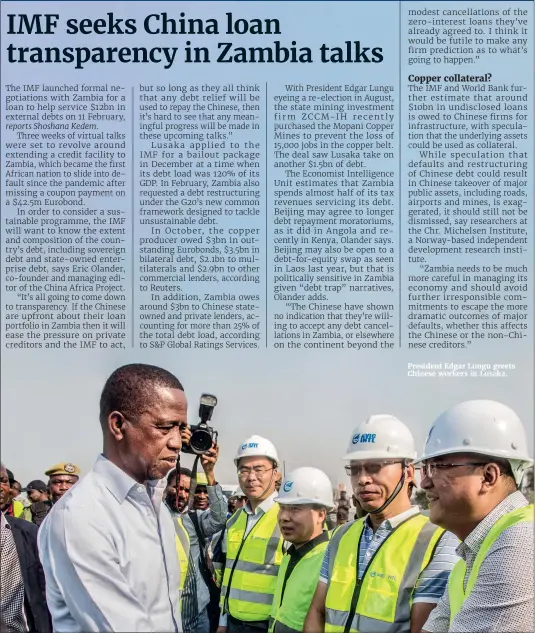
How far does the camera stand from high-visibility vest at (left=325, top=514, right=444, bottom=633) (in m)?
3.20

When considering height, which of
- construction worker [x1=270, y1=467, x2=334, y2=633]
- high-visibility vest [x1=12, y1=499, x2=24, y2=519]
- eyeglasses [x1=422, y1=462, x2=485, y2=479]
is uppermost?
eyeglasses [x1=422, y1=462, x2=485, y2=479]

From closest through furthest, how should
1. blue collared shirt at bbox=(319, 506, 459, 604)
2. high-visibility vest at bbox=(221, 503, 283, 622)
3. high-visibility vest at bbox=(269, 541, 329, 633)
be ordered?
blue collared shirt at bbox=(319, 506, 459, 604)
high-visibility vest at bbox=(269, 541, 329, 633)
high-visibility vest at bbox=(221, 503, 283, 622)

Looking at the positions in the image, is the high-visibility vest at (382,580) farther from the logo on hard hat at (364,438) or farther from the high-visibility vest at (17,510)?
the high-visibility vest at (17,510)

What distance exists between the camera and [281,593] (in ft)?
13.7

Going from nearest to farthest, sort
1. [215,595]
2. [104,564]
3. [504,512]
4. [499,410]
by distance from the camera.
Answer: [104,564] < [504,512] < [499,410] < [215,595]

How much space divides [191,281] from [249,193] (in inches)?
22.8

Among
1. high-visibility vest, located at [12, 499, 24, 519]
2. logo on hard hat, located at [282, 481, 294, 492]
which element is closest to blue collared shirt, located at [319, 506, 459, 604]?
logo on hard hat, located at [282, 481, 294, 492]

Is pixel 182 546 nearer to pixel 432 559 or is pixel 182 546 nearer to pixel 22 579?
pixel 22 579

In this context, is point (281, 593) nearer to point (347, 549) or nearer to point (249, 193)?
point (347, 549)

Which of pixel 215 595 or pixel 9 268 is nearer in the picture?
pixel 9 268

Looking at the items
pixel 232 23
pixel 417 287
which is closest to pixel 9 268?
pixel 232 23

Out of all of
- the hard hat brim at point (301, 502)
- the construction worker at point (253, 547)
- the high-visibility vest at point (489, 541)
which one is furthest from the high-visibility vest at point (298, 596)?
the high-visibility vest at point (489, 541)

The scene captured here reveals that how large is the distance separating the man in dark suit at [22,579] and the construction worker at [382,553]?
1415 millimetres

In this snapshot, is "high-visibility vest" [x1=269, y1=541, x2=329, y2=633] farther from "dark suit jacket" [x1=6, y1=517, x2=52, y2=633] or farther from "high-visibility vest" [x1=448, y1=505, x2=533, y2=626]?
"high-visibility vest" [x1=448, y1=505, x2=533, y2=626]
